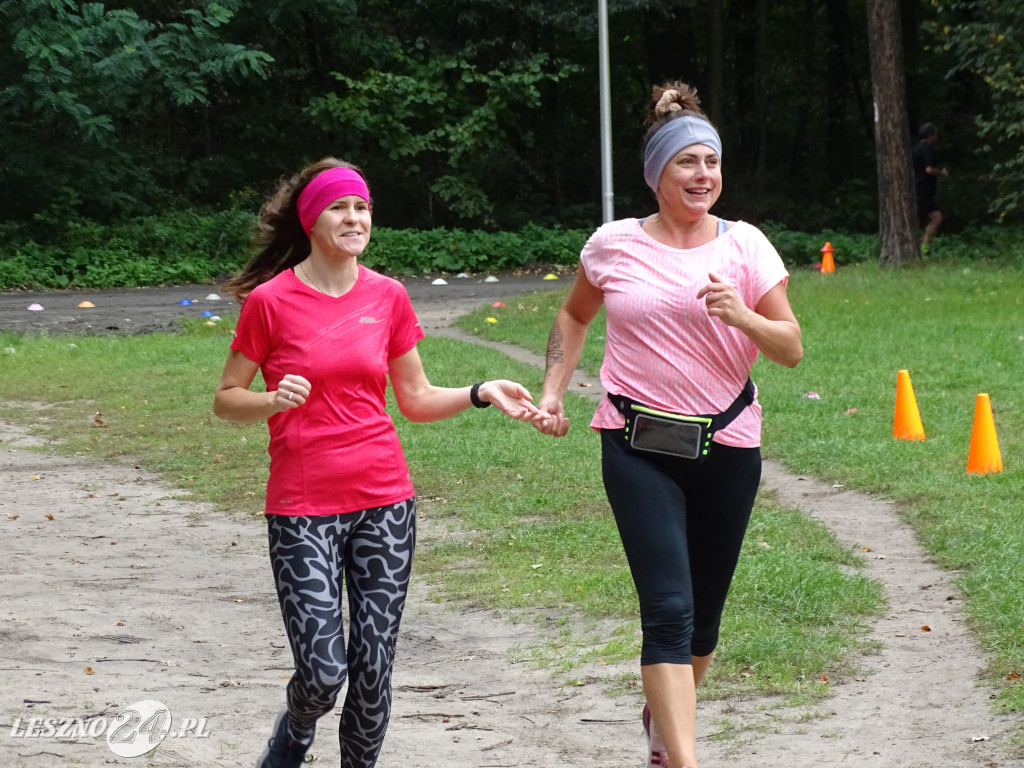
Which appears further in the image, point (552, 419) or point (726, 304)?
point (552, 419)

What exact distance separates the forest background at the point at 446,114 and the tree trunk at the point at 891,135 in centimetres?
151

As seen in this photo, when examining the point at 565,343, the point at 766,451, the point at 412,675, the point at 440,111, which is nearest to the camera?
the point at 565,343

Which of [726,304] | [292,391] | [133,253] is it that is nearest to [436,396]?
[292,391]

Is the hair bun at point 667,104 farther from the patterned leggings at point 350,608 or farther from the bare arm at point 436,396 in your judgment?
the patterned leggings at point 350,608

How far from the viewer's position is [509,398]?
440cm

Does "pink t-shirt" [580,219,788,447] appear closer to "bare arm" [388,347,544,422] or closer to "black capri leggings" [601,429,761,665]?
"black capri leggings" [601,429,761,665]

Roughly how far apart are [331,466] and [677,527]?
1.05 metres

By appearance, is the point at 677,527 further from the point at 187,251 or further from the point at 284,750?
the point at 187,251

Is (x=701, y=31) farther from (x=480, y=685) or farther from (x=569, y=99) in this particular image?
(x=480, y=685)

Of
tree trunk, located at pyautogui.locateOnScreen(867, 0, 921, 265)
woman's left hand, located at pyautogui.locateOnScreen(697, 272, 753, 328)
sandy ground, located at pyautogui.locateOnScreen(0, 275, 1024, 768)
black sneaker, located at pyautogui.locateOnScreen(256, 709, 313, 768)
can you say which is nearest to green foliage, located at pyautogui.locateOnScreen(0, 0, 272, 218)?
tree trunk, located at pyautogui.locateOnScreen(867, 0, 921, 265)

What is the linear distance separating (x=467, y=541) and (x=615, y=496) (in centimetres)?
371

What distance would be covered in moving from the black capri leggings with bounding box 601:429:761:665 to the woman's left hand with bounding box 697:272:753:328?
0.40 m

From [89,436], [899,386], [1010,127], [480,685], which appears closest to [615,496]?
[480,685]

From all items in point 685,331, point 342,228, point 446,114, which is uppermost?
point 446,114
